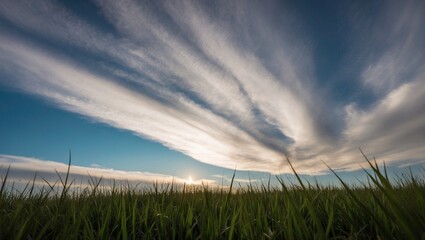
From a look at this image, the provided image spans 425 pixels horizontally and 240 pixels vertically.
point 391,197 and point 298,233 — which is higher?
point 391,197

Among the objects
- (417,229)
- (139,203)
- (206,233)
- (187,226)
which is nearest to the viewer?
(417,229)

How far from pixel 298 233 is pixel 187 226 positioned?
44.6 inches

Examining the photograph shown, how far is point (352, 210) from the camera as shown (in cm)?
276

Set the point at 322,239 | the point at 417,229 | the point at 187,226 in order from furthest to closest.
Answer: the point at 187,226, the point at 322,239, the point at 417,229

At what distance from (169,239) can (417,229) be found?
6.62ft

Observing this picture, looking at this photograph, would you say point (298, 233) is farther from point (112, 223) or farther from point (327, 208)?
point (112, 223)

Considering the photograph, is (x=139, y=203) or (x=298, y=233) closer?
(x=298, y=233)

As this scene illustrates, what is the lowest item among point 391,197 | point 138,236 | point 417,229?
point 138,236

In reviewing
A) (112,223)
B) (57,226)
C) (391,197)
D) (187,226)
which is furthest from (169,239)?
(391,197)

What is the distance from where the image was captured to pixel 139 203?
16.2 feet

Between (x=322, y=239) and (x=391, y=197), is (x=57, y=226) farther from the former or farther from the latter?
(x=391, y=197)

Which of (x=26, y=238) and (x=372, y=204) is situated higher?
(x=372, y=204)

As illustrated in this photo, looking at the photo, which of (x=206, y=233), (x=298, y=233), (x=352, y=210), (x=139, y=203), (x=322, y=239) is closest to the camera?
(x=322, y=239)

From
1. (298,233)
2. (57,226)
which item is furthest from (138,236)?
(298,233)
